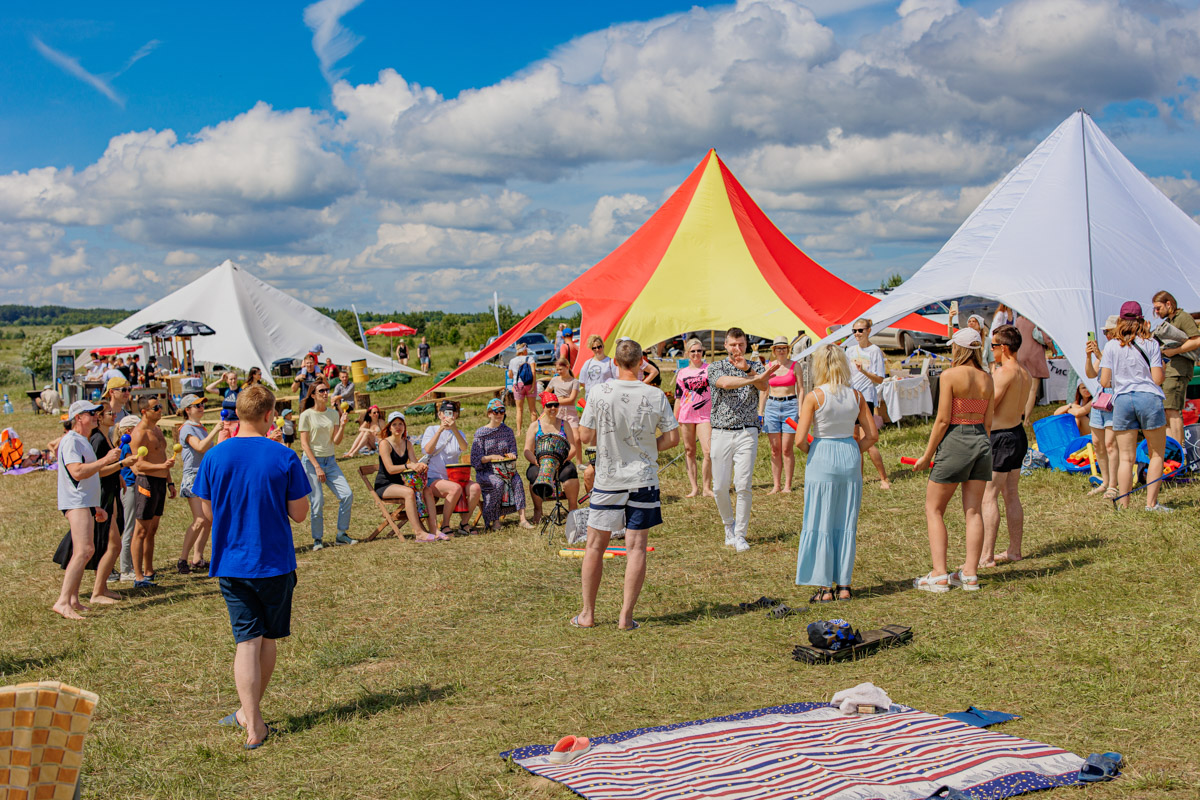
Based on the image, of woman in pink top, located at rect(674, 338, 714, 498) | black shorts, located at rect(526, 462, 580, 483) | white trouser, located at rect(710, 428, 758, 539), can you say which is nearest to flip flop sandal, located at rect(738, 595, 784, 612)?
white trouser, located at rect(710, 428, 758, 539)

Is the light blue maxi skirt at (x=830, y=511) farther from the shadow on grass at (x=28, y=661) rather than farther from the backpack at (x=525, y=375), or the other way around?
the backpack at (x=525, y=375)

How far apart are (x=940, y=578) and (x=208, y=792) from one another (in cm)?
432

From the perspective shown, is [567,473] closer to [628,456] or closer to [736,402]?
[736,402]

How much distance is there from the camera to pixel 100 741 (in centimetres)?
419

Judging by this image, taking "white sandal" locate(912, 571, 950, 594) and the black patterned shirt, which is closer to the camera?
"white sandal" locate(912, 571, 950, 594)

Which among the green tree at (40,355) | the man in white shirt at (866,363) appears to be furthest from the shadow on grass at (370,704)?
the green tree at (40,355)

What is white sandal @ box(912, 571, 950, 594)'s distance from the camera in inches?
224

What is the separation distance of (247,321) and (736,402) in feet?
80.0

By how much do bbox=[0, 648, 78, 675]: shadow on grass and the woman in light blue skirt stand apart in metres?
4.61

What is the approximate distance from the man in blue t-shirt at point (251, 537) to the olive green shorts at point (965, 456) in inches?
148

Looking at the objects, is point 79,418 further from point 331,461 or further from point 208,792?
point 208,792

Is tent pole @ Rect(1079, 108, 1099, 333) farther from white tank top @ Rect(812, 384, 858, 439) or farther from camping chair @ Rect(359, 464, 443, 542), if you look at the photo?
camping chair @ Rect(359, 464, 443, 542)

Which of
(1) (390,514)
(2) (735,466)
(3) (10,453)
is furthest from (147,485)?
(3) (10,453)

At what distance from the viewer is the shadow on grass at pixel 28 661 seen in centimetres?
531
